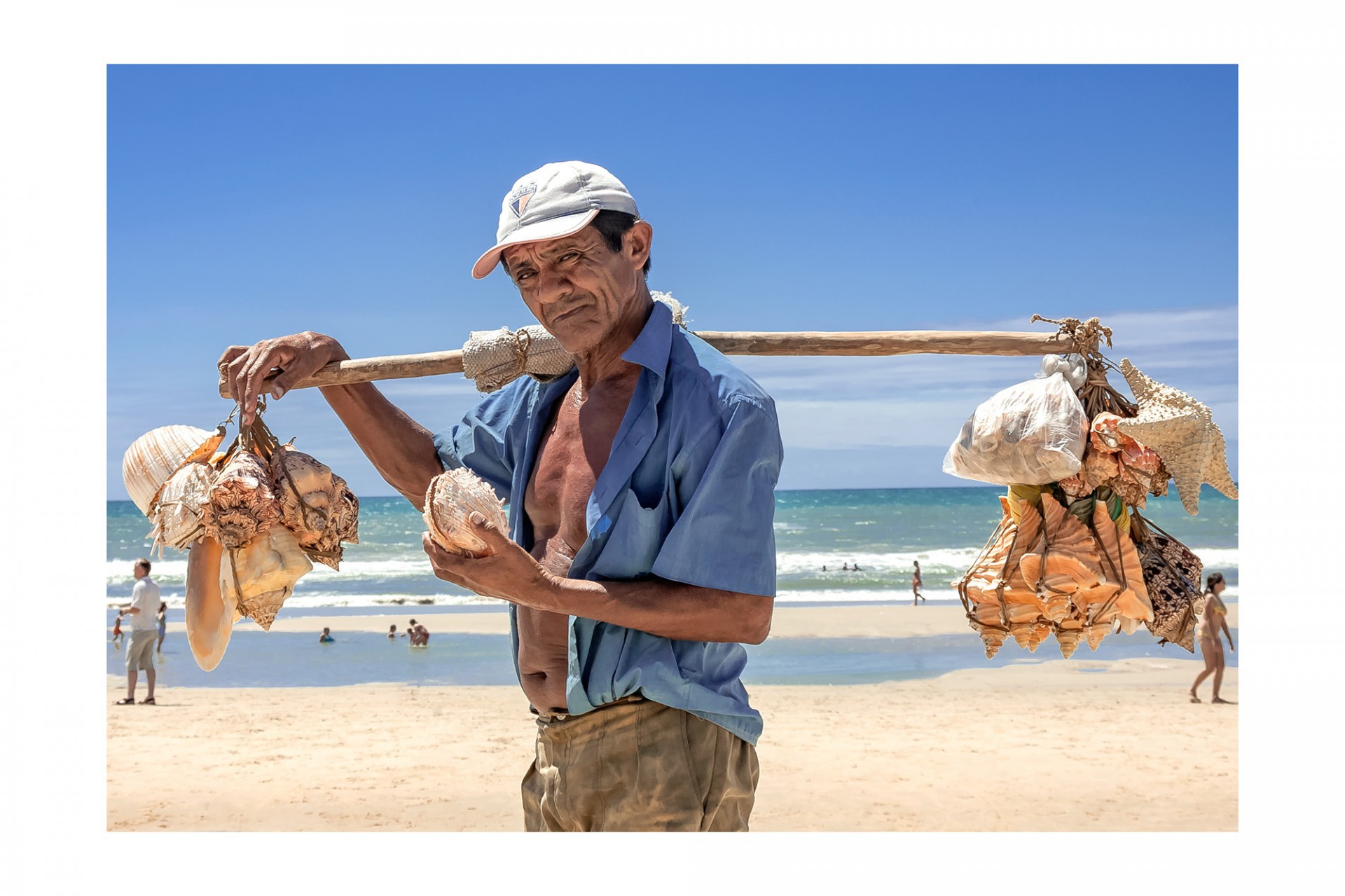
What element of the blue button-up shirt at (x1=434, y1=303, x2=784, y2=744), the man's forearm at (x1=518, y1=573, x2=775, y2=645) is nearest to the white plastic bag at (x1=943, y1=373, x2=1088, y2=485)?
the blue button-up shirt at (x1=434, y1=303, x2=784, y2=744)

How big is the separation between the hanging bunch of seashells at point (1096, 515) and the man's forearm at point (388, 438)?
53.5 inches

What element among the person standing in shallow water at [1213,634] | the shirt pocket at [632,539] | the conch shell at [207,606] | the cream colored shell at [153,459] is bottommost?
the person standing in shallow water at [1213,634]

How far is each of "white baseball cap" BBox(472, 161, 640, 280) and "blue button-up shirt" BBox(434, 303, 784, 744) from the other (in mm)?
A: 281

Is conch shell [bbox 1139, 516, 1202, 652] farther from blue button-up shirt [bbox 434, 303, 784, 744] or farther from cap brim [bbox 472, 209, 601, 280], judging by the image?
cap brim [bbox 472, 209, 601, 280]

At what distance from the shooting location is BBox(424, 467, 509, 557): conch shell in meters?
2.13

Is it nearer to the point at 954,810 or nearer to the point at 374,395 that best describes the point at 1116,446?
the point at 374,395

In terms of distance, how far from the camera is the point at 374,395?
2.81 m

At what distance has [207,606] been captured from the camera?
115 inches

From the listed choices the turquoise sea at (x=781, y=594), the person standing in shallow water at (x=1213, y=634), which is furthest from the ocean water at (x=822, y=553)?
the person standing in shallow water at (x=1213, y=634)

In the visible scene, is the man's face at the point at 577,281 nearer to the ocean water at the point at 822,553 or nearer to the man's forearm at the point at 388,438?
the man's forearm at the point at 388,438

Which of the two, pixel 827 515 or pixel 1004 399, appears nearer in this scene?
pixel 1004 399

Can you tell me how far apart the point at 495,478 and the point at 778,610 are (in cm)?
1787

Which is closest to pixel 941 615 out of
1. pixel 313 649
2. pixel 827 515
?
pixel 313 649

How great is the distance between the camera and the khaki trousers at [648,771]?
2395 millimetres
